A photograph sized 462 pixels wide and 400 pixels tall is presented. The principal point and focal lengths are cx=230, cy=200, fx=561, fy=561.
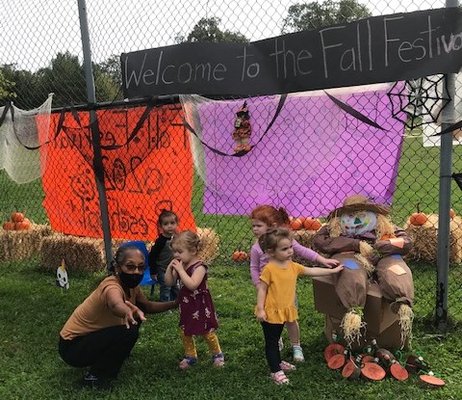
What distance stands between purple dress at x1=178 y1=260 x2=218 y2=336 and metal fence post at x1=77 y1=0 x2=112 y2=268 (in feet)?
5.13

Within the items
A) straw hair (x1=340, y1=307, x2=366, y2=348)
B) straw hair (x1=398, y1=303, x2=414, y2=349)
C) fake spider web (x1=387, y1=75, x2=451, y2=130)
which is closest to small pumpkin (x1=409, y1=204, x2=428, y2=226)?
fake spider web (x1=387, y1=75, x2=451, y2=130)

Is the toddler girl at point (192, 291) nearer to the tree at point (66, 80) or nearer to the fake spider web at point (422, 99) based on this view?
the fake spider web at point (422, 99)

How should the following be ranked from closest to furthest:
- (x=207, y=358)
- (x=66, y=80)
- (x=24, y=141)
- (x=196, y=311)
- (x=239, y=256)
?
1. (x=196, y=311)
2. (x=207, y=358)
3. (x=66, y=80)
4. (x=24, y=141)
5. (x=239, y=256)

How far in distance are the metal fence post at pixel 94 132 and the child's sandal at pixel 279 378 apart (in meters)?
2.10

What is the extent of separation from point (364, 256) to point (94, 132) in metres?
2.69

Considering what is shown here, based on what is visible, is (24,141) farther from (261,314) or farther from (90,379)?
(261,314)

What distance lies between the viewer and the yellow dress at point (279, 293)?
338 cm

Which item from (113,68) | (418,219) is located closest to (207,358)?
(113,68)

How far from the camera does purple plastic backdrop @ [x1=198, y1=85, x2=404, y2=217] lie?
12.6 ft

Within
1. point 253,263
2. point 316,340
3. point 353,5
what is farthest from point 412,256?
point 353,5

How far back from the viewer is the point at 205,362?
3791 mm

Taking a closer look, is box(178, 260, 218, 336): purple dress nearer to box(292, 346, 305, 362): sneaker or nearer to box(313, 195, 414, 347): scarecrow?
box(292, 346, 305, 362): sneaker

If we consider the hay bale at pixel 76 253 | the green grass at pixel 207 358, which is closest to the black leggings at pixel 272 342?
the green grass at pixel 207 358

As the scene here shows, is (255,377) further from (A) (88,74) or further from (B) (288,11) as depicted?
(A) (88,74)
